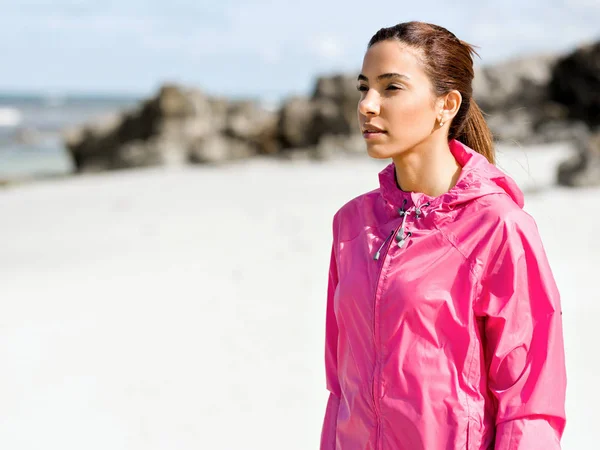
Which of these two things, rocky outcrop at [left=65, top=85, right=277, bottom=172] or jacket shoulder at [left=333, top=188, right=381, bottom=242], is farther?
rocky outcrop at [left=65, top=85, right=277, bottom=172]

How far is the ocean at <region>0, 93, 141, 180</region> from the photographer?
84.8 feet

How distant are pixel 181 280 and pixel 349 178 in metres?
5.59

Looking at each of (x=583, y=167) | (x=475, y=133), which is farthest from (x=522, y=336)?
(x=583, y=167)

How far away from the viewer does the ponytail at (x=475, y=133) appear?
77.4 inches

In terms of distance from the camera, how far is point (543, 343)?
167cm

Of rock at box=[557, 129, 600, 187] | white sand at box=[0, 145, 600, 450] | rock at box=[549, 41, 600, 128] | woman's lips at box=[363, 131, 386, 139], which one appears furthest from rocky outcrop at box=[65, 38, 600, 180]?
woman's lips at box=[363, 131, 386, 139]

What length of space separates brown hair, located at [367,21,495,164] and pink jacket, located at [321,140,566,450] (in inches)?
5.4

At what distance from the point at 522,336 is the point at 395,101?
599 millimetres

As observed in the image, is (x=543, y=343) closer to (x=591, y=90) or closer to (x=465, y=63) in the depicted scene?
(x=465, y=63)

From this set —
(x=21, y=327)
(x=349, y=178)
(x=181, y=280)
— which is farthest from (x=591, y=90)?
(x=21, y=327)

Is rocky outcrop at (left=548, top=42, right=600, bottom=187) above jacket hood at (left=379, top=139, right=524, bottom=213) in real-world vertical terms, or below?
above

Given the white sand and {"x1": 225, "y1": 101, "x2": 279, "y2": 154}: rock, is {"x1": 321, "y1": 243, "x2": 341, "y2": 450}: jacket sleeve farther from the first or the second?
{"x1": 225, "y1": 101, "x2": 279, "y2": 154}: rock

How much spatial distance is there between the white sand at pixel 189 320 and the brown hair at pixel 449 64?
129 centimetres

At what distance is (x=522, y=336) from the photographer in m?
1.67
